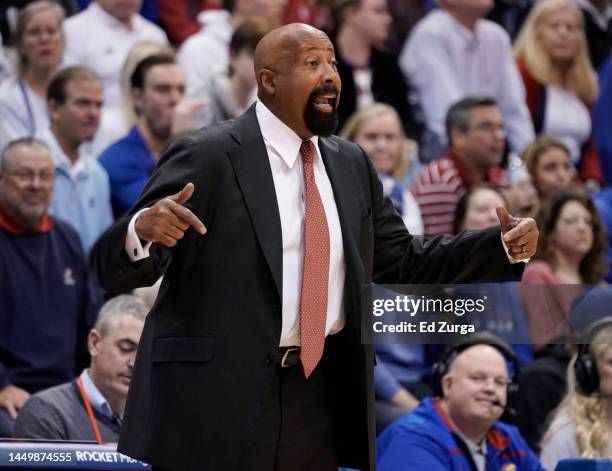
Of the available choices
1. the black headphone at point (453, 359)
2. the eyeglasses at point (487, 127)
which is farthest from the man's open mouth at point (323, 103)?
the eyeglasses at point (487, 127)

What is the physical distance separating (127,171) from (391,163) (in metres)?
1.55

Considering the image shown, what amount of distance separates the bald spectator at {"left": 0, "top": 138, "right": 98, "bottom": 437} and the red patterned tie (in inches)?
112

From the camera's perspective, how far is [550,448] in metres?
5.27

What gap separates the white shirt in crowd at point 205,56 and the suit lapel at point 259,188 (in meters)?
4.84

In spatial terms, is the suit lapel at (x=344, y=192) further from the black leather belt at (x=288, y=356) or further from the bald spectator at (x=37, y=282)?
the bald spectator at (x=37, y=282)

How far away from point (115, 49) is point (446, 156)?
2.18 metres

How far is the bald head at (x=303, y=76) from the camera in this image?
3.32 meters

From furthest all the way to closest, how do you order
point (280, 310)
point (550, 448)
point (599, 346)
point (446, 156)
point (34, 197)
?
point (446, 156), point (34, 197), point (550, 448), point (599, 346), point (280, 310)

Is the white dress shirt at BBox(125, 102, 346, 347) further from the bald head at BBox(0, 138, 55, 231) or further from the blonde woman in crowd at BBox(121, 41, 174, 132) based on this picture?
the blonde woman in crowd at BBox(121, 41, 174, 132)

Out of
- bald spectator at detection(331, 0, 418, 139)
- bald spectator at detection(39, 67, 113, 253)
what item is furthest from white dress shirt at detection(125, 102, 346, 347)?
bald spectator at detection(331, 0, 418, 139)

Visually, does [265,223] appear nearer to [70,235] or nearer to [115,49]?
[70,235]

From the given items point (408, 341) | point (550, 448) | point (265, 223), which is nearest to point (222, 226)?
point (265, 223)

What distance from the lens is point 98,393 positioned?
502 centimetres

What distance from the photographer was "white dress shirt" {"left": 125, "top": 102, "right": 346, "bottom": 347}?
10.6 feet
